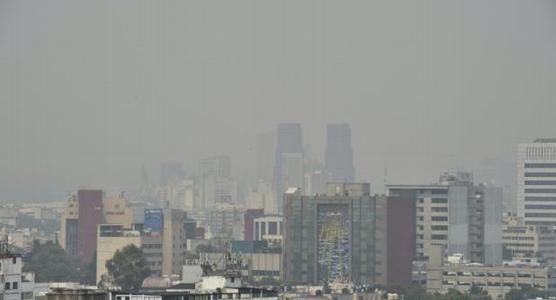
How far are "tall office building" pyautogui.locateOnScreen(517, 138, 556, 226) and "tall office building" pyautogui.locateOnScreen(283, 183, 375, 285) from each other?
37.9 m

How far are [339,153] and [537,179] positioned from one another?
2349 cm

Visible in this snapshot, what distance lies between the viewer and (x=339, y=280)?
117750 mm

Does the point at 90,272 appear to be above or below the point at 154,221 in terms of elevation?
below

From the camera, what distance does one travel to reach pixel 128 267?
110938 millimetres

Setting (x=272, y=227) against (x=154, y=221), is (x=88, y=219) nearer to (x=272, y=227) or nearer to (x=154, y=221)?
(x=272, y=227)

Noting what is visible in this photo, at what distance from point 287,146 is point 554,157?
34.4m

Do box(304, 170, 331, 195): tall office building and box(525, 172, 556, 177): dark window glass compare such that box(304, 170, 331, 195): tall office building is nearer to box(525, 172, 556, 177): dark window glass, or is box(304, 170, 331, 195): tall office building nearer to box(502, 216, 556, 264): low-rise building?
box(525, 172, 556, 177): dark window glass

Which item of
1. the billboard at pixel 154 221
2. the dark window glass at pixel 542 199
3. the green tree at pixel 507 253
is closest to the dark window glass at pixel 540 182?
the dark window glass at pixel 542 199

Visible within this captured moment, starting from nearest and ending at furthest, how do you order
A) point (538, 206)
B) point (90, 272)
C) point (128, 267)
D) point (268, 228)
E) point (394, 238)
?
point (128, 267), point (90, 272), point (394, 238), point (268, 228), point (538, 206)

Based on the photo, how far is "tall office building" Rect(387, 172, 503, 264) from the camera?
13175 centimetres

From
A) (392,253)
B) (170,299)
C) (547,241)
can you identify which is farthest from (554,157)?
(170,299)

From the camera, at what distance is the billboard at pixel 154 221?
12744 cm

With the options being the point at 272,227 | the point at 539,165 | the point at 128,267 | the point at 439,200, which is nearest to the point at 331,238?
the point at 439,200

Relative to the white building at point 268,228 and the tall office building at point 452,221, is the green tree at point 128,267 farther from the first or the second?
the white building at point 268,228
